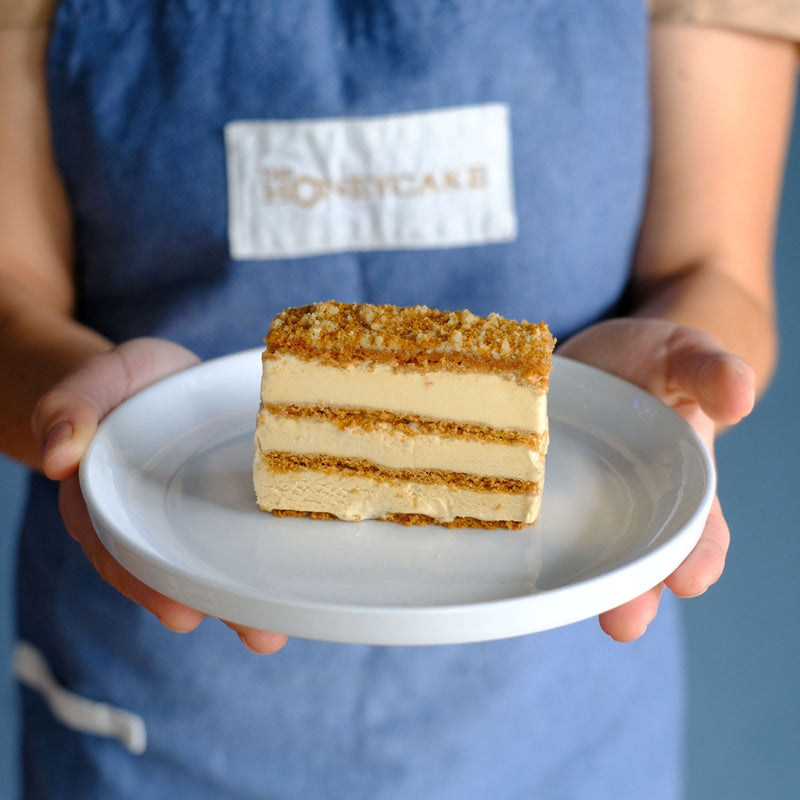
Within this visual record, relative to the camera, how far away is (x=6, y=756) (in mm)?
2543

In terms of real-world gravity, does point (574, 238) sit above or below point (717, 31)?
below

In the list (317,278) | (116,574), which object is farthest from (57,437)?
(317,278)

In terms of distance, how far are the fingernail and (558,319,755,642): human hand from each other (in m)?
0.62

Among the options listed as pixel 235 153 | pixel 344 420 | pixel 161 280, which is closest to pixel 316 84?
pixel 235 153

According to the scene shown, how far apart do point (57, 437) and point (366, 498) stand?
0.37 meters

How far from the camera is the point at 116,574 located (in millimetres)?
958

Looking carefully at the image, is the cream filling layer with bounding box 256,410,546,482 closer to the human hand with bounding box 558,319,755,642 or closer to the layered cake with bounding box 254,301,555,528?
the layered cake with bounding box 254,301,555,528

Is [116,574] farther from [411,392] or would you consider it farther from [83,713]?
[83,713]

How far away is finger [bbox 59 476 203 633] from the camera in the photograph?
904 mm

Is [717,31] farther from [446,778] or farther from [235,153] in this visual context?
[446,778]

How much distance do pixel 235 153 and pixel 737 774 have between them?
2.17 meters

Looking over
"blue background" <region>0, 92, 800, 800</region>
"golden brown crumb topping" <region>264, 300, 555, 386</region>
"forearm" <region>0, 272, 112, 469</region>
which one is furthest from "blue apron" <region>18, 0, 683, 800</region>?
"blue background" <region>0, 92, 800, 800</region>

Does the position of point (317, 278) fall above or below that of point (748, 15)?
below

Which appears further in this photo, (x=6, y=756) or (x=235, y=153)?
(x=6, y=756)
